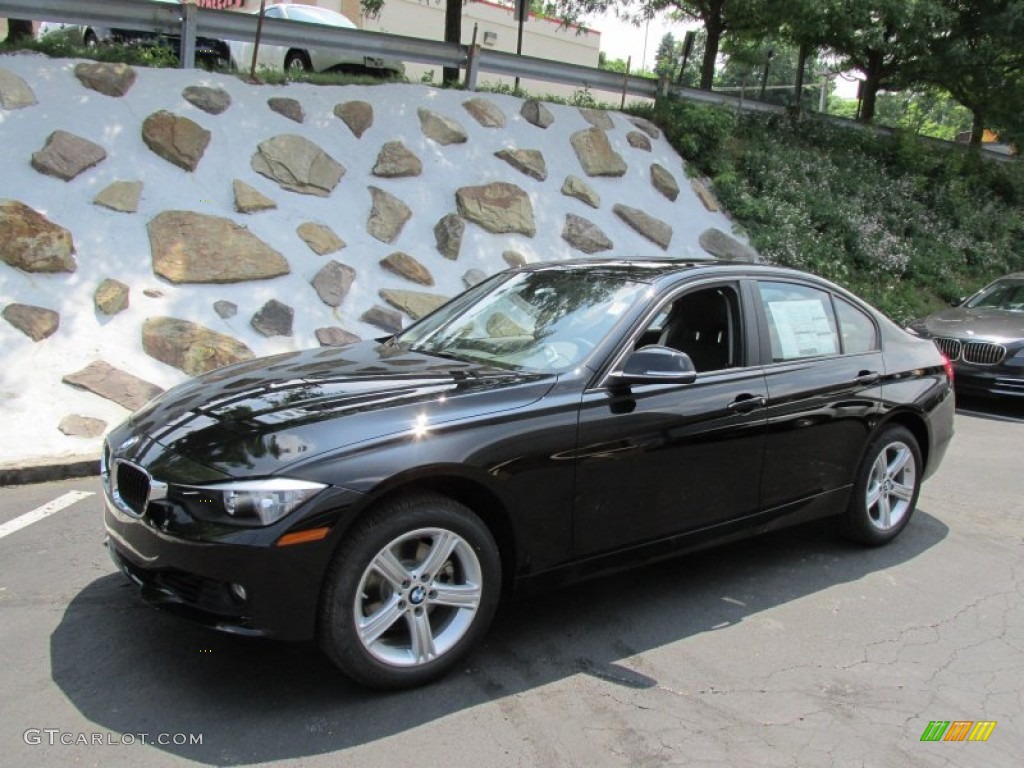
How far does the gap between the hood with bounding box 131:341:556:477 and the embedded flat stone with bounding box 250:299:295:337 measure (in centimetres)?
396

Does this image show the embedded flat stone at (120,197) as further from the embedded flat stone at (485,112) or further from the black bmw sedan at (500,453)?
the black bmw sedan at (500,453)

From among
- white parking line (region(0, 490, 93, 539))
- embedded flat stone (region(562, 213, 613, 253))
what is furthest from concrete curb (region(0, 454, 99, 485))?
embedded flat stone (region(562, 213, 613, 253))

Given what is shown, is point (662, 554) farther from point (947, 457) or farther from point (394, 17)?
point (394, 17)

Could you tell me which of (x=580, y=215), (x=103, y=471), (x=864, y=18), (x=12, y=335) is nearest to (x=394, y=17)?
(x=864, y=18)

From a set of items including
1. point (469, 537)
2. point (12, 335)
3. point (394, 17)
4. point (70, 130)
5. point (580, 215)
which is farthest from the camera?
point (394, 17)

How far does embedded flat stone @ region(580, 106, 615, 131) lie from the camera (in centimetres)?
1269

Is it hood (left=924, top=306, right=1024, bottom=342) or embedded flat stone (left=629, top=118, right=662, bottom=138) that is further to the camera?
embedded flat stone (left=629, top=118, right=662, bottom=138)

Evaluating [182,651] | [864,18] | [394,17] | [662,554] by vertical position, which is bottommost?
[182,651]

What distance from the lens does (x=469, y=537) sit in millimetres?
3301

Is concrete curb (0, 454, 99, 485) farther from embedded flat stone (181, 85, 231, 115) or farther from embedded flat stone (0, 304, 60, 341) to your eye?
embedded flat stone (181, 85, 231, 115)

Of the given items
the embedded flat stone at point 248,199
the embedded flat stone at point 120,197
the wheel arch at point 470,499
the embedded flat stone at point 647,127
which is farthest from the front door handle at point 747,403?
the embedded flat stone at point 647,127

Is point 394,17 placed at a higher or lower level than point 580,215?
higher

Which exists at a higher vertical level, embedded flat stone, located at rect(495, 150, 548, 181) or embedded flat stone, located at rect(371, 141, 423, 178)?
embedded flat stone, located at rect(495, 150, 548, 181)

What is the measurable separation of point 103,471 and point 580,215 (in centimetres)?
842
